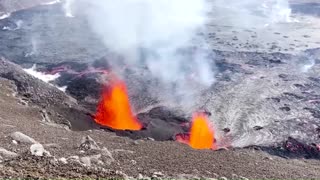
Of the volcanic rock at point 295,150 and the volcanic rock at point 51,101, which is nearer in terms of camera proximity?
the volcanic rock at point 295,150

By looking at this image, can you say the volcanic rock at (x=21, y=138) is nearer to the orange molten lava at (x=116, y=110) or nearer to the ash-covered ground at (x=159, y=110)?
the ash-covered ground at (x=159, y=110)

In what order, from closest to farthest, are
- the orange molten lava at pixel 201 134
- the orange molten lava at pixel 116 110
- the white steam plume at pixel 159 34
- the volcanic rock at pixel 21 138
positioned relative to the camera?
the volcanic rock at pixel 21 138, the orange molten lava at pixel 201 134, the orange molten lava at pixel 116 110, the white steam plume at pixel 159 34

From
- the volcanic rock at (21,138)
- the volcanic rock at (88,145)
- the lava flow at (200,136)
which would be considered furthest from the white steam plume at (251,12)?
the volcanic rock at (21,138)

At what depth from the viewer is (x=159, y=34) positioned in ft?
160

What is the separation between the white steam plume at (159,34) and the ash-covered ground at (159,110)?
1470mm

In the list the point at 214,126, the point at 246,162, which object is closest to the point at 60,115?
the point at 214,126

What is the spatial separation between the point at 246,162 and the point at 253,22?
4154 centimetres

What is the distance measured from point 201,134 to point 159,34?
23.3m

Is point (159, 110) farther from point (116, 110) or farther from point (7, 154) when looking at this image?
point (7, 154)

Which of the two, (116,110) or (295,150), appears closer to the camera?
(295,150)

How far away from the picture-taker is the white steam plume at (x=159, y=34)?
3706cm

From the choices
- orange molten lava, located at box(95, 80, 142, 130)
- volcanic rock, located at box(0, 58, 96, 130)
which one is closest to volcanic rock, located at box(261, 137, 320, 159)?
orange molten lava, located at box(95, 80, 142, 130)

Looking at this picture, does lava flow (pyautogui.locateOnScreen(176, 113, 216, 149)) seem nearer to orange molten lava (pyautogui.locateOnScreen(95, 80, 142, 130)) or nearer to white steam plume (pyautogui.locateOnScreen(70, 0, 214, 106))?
orange molten lava (pyautogui.locateOnScreen(95, 80, 142, 130))

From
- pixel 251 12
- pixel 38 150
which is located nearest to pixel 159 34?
pixel 251 12
